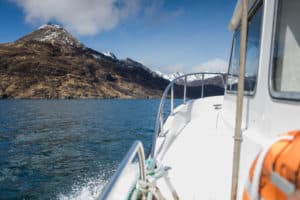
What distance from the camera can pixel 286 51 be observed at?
207cm

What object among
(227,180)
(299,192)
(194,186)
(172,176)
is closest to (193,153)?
(172,176)

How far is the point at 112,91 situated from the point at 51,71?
116 feet

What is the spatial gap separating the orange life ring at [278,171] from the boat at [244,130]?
2 centimetres

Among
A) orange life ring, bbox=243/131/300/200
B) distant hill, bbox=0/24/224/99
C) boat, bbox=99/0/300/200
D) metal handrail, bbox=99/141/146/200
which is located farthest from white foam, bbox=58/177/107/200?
distant hill, bbox=0/24/224/99

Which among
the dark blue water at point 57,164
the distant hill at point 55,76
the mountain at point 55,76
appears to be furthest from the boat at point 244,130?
the mountain at point 55,76

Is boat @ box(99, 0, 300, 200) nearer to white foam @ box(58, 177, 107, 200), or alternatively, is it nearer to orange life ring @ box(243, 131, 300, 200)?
orange life ring @ box(243, 131, 300, 200)

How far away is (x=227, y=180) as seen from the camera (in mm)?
2982

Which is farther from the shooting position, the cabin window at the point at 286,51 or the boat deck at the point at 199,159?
the boat deck at the point at 199,159

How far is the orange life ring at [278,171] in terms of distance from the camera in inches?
37.7

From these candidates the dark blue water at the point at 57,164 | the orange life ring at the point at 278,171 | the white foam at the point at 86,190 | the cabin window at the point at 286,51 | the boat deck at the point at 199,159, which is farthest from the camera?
the dark blue water at the point at 57,164

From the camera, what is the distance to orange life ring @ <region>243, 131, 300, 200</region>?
0.96 meters

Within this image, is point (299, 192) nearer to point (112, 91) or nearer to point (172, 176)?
point (172, 176)

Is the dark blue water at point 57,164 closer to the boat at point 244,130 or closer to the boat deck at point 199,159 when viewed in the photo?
the boat deck at point 199,159

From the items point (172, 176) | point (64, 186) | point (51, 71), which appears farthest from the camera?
point (51, 71)
